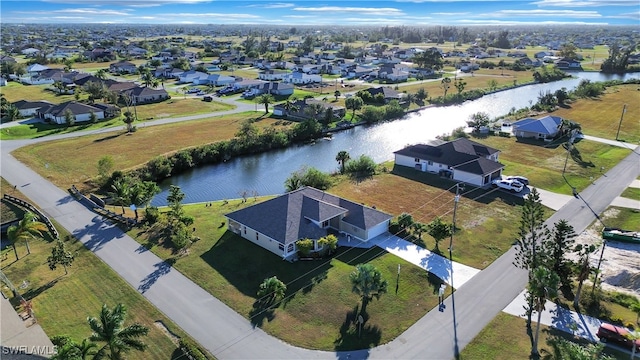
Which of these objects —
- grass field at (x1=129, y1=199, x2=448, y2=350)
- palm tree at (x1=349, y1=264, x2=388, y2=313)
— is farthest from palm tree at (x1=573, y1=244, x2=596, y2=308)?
palm tree at (x1=349, y1=264, x2=388, y2=313)

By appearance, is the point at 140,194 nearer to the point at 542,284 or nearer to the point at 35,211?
the point at 35,211

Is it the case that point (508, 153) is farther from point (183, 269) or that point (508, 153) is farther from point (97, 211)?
point (97, 211)

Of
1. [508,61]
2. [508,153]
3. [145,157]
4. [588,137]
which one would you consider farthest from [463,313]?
[508,61]

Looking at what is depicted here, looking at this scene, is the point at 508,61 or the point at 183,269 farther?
the point at 508,61

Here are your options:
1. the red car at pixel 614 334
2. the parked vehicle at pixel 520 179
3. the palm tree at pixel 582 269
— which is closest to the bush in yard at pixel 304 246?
the palm tree at pixel 582 269

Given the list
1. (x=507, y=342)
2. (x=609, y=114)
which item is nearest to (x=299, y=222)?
(x=507, y=342)

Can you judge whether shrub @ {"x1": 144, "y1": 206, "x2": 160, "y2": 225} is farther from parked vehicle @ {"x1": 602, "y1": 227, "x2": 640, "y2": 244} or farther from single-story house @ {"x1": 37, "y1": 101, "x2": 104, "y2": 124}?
single-story house @ {"x1": 37, "y1": 101, "x2": 104, "y2": 124}
